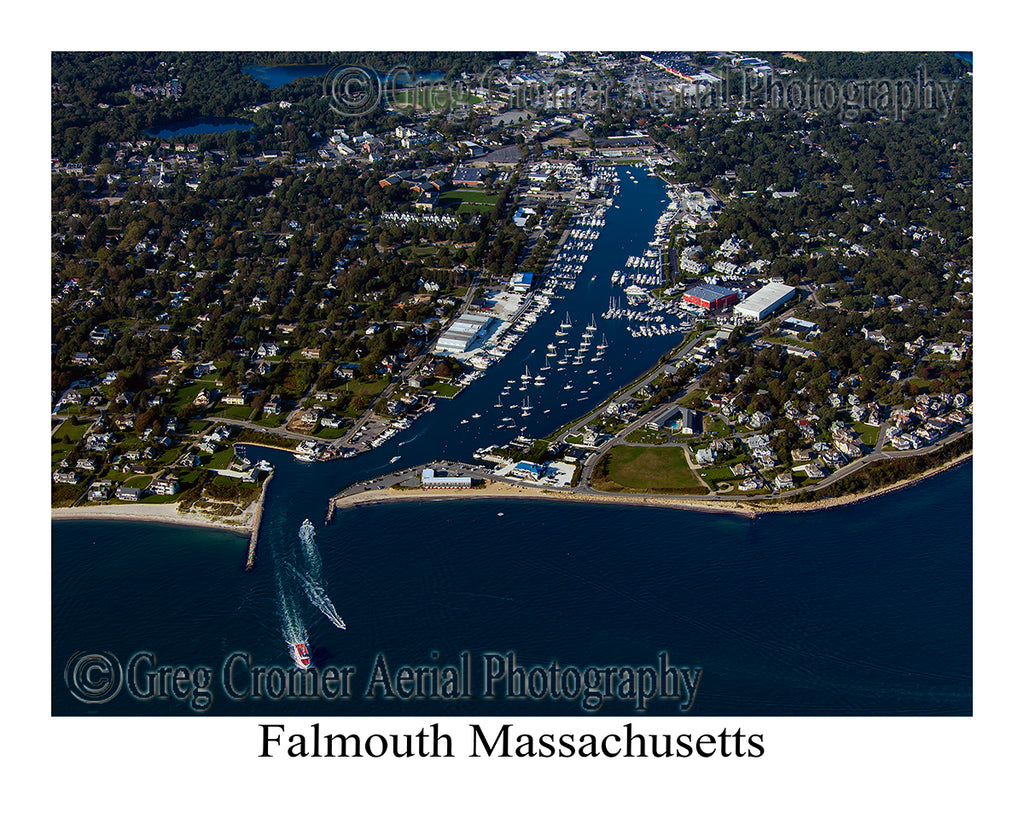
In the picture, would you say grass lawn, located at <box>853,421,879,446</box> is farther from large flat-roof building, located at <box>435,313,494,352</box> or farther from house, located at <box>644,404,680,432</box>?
large flat-roof building, located at <box>435,313,494,352</box>

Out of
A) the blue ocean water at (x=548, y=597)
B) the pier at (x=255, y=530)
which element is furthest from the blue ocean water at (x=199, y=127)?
the blue ocean water at (x=548, y=597)

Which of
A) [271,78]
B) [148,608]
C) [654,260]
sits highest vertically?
[271,78]

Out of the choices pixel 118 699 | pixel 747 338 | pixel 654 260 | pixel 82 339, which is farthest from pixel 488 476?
pixel 654 260

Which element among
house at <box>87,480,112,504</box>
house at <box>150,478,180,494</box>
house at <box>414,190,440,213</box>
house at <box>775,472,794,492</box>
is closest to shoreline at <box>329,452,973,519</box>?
house at <box>775,472,794,492</box>

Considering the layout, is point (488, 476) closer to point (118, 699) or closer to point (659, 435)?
point (659, 435)

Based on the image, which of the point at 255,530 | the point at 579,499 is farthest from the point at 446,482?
the point at 255,530

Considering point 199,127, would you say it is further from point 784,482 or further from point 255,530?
point 784,482
